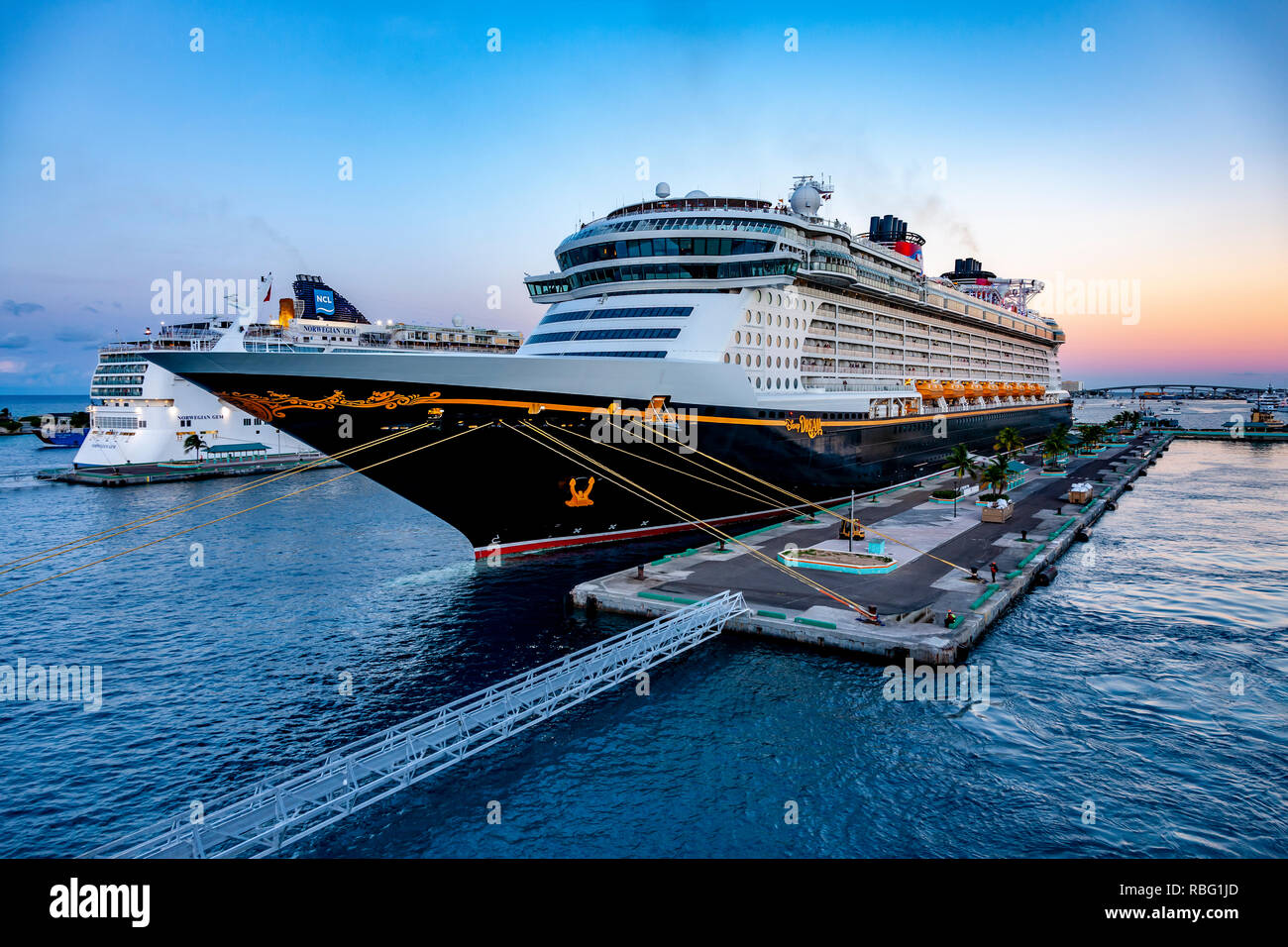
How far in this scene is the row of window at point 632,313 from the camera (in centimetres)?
3475

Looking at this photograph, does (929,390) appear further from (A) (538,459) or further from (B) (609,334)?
(A) (538,459)

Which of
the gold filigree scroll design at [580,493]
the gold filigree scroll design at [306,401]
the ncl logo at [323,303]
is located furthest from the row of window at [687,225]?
the ncl logo at [323,303]

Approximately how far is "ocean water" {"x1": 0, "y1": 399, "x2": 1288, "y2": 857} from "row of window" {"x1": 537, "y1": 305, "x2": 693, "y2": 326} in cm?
1254

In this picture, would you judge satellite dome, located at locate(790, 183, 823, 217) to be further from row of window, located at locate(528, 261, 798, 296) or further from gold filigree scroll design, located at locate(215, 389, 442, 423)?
gold filigree scroll design, located at locate(215, 389, 442, 423)

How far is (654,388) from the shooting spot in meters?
29.8

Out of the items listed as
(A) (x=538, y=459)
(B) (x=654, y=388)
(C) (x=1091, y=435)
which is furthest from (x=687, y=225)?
(C) (x=1091, y=435)

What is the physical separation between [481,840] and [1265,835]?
51.5ft

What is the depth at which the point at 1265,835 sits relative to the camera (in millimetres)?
13742

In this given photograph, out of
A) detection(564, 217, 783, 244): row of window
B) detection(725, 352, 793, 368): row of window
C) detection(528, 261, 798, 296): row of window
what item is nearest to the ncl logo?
detection(564, 217, 783, 244): row of window

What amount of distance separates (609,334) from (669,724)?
21.7 meters

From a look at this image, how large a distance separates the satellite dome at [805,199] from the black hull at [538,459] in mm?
14796
